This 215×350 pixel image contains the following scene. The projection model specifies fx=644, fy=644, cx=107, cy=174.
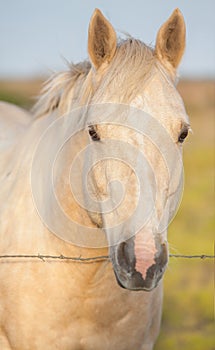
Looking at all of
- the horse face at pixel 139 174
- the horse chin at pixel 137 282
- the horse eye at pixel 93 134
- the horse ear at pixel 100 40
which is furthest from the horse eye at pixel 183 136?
the horse chin at pixel 137 282

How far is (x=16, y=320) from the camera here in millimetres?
Answer: 3830

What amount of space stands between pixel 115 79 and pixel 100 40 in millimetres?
326

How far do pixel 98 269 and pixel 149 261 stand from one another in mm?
930

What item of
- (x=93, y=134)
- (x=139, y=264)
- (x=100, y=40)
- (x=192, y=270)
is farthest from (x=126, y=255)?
(x=192, y=270)

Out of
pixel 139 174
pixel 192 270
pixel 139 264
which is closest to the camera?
pixel 139 264

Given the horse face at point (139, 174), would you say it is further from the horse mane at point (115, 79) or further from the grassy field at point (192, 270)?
the grassy field at point (192, 270)

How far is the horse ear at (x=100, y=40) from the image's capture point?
3.56 metres

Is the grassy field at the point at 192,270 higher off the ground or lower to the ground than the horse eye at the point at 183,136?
lower

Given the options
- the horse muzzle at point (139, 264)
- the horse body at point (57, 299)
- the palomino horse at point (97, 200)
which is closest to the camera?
the horse muzzle at point (139, 264)

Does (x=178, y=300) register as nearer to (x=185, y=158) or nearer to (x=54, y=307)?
(x=54, y=307)

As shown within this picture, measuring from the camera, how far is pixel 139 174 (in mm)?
3182

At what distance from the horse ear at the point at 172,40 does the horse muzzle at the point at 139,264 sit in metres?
1.19

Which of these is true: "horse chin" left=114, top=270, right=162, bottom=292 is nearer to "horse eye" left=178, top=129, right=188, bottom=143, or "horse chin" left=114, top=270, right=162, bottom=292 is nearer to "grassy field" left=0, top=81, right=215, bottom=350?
"grassy field" left=0, top=81, right=215, bottom=350

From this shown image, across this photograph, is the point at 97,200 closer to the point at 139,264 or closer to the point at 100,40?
the point at 139,264
